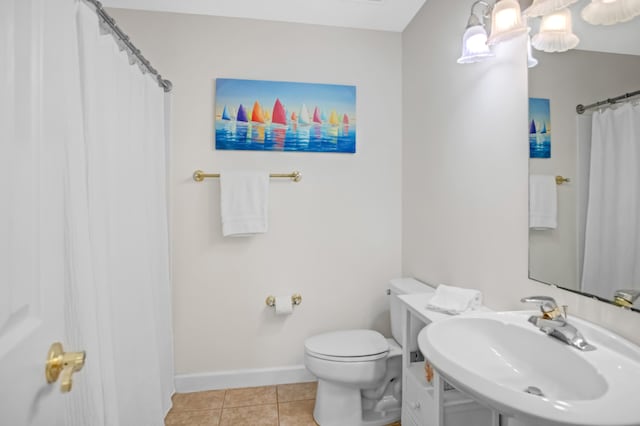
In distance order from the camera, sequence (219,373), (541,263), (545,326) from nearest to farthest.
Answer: (545,326)
(541,263)
(219,373)

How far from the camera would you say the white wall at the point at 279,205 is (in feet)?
6.66

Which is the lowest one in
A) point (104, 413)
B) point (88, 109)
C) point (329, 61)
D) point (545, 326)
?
point (104, 413)

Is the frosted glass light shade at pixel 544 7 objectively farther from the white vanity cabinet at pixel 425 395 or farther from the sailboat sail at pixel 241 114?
the sailboat sail at pixel 241 114

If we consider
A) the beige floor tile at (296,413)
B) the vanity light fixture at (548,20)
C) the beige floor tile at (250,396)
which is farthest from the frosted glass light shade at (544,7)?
the beige floor tile at (250,396)

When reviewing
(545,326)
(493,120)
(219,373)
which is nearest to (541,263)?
(545,326)

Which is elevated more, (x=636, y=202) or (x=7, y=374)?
(x=636, y=202)

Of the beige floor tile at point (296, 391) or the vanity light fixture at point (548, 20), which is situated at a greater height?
the vanity light fixture at point (548, 20)

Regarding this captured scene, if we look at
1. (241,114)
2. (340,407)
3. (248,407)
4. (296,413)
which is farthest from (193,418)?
(241,114)

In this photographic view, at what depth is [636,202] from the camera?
0.86 m

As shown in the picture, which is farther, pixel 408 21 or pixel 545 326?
pixel 408 21

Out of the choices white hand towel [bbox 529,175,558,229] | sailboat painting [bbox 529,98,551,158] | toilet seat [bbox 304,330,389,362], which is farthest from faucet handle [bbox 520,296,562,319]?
toilet seat [bbox 304,330,389,362]

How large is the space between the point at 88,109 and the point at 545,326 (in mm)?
1595

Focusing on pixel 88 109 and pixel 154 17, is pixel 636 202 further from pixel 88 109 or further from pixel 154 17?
pixel 154 17

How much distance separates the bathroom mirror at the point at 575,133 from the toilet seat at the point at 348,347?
34.7 inches
